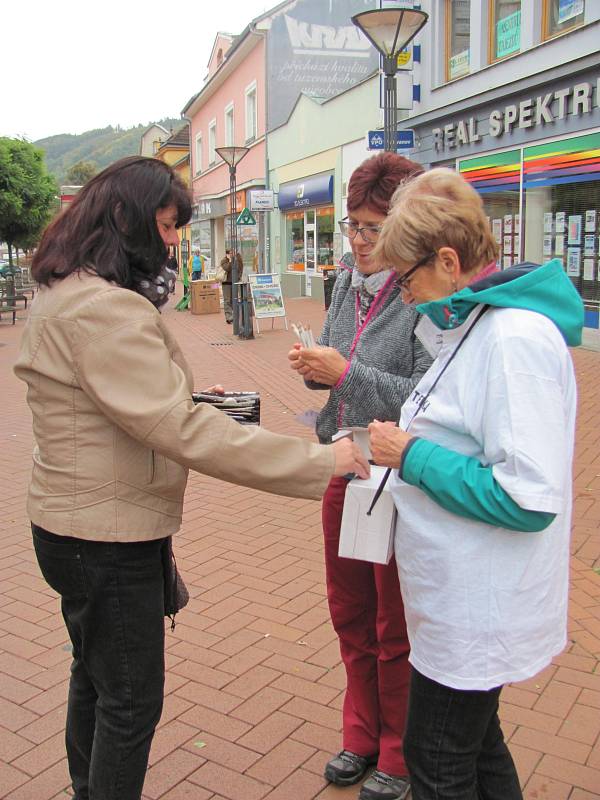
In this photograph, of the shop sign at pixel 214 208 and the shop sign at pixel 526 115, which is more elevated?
the shop sign at pixel 214 208

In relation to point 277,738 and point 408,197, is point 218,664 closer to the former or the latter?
point 277,738

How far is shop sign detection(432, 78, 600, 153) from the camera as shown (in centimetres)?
1138

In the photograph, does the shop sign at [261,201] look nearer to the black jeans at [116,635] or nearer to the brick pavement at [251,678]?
the brick pavement at [251,678]

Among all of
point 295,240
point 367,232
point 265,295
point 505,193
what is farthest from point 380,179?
point 295,240

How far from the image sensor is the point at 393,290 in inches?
96.1

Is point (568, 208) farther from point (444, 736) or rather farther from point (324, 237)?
point (324, 237)

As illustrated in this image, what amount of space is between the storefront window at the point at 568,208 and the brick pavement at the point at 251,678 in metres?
7.11

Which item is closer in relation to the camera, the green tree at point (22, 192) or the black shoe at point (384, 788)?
the black shoe at point (384, 788)

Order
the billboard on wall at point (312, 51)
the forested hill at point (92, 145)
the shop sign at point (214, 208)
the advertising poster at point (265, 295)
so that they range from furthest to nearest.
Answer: the forested hill at point (92, 145) → the shop sign at point (214, 208) → the billboard on wall at point (312, 51) → the advertising poster at point (265, 295)

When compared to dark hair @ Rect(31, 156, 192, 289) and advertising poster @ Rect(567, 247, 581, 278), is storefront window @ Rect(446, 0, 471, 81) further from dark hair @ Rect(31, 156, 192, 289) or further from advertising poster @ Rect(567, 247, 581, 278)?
dark hair @ Rect(31, 156, 192, 289)

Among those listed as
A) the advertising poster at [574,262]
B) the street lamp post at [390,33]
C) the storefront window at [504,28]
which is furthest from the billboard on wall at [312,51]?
the street lamp post at [390,33]

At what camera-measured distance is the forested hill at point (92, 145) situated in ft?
373

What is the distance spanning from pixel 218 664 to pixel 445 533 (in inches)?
80.0

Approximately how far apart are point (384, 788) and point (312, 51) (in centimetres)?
2738
